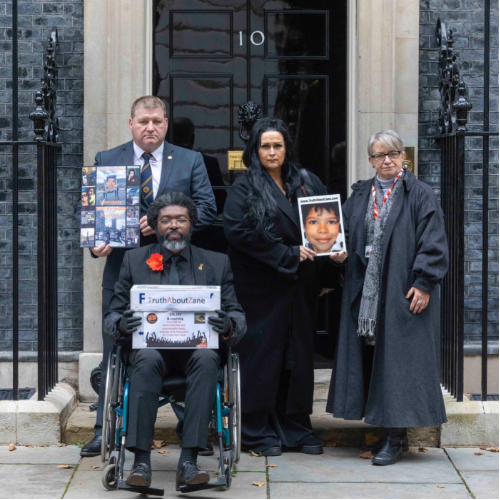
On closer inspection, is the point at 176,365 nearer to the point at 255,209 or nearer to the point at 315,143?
the point at 255,209

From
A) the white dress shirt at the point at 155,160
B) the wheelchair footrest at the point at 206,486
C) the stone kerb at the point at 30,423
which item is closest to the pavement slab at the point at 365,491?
the wheelchair footrest at the point at 206,486

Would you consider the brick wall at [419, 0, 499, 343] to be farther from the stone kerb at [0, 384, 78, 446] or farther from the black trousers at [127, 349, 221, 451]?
the stone kerb at [0, 384, 78, 446]

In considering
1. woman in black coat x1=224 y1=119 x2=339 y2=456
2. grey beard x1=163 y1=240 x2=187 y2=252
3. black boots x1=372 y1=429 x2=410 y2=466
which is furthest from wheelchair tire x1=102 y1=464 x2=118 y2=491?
black boots x1=372 y1=429 x2=410 y2=466

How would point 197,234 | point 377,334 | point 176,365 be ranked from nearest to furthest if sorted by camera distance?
point 176,365 → point 377,334 → point 197,234

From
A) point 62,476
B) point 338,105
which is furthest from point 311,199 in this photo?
point 62,476

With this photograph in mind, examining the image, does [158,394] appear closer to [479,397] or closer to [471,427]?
[471,427]

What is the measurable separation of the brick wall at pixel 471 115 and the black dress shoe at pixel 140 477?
9.07 feet

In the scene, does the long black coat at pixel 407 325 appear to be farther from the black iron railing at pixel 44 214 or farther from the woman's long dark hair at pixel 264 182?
the black iron railing at pixel 44 214

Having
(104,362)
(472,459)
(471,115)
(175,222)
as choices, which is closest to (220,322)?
(175,222)

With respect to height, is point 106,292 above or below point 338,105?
below

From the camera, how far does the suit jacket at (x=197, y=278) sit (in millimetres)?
4832

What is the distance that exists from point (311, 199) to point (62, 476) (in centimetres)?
203

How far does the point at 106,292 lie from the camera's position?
5473mm

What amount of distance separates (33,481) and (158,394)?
0.89 metres
